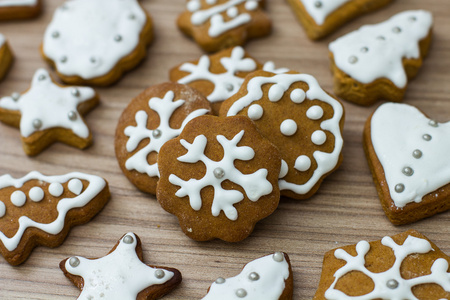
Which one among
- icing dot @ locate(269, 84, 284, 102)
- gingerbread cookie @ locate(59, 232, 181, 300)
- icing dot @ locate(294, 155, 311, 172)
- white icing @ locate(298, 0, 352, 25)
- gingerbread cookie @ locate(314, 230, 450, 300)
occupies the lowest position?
gingerbread cookie @ locate(314, 230, 450, 300)

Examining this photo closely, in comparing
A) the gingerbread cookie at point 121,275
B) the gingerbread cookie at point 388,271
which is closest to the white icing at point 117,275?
the gingerbread cookie at point 121,275

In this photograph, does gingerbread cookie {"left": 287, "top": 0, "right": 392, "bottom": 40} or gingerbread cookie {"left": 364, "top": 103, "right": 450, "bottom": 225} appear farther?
gingerbread cookie {"left": 287, "top": 0, "right": 392, "bottom": 40}

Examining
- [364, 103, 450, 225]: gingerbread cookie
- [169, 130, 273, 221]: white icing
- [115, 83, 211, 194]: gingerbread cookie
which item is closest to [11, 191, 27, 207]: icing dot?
[115, 83, 211, 194]: gingerbread cookie

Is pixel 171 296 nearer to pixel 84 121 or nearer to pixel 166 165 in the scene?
pixel 166 165

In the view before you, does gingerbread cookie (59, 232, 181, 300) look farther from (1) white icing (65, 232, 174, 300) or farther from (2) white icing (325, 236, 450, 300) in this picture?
(2) white icing (325, 236, 450, 300)

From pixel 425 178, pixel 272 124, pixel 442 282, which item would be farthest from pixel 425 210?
pixel 272 124
